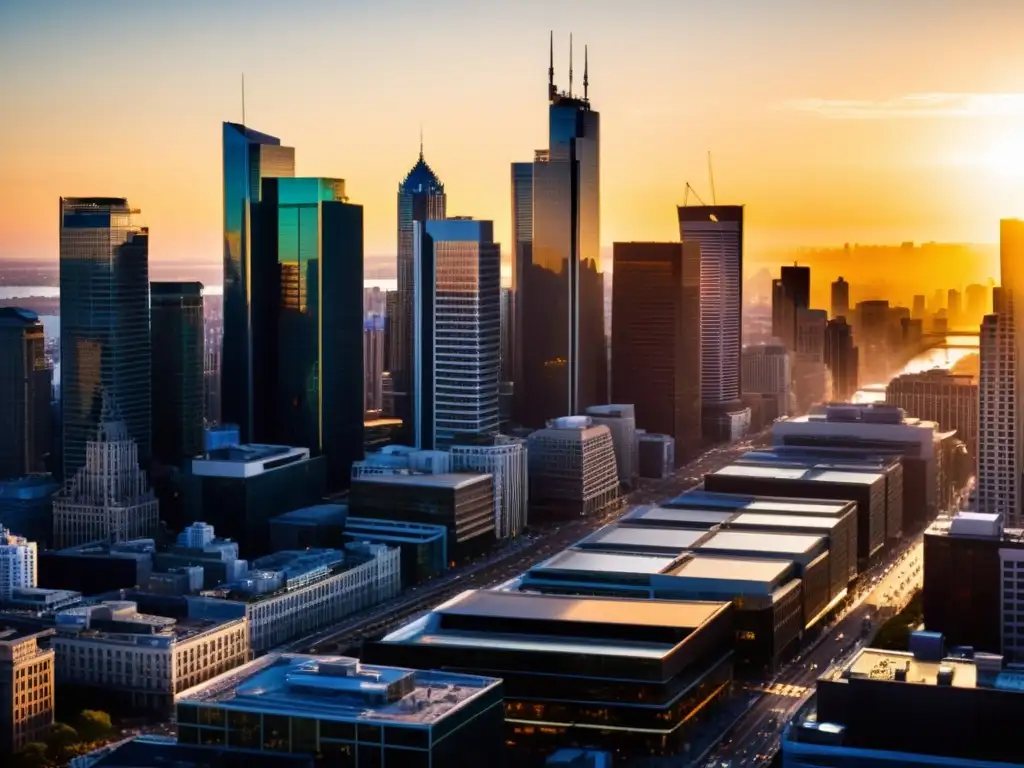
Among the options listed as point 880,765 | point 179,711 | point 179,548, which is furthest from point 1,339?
point 880,765

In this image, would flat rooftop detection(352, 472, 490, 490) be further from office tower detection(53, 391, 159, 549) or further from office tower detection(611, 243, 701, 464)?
office tower detection(611, 243, 701, 464)

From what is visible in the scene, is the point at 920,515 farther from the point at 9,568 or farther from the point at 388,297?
the point at 9,568

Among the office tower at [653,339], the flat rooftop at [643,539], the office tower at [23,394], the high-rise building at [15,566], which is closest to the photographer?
the high-rise building at [15,566]

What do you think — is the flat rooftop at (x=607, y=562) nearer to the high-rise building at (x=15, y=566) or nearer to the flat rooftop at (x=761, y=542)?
the flat rooftop at (x=761, y=542)

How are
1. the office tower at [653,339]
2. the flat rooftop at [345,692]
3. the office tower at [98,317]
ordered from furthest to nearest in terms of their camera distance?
the office tower at [653,339] < the office tower at [98,317] < the flat rooftop at [345,692]

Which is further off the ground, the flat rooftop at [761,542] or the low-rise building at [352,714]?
the flat rooftop at [761,542]

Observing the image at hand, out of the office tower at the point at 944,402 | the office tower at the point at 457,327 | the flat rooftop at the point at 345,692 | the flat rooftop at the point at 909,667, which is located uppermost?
the office tower at the point at 457,327

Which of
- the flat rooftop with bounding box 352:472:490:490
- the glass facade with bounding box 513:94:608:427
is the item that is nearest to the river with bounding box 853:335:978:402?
the glass facade with bounding box 513:94:608:427

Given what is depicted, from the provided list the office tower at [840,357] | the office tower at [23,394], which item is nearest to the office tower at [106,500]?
the office tower at [23,394]
